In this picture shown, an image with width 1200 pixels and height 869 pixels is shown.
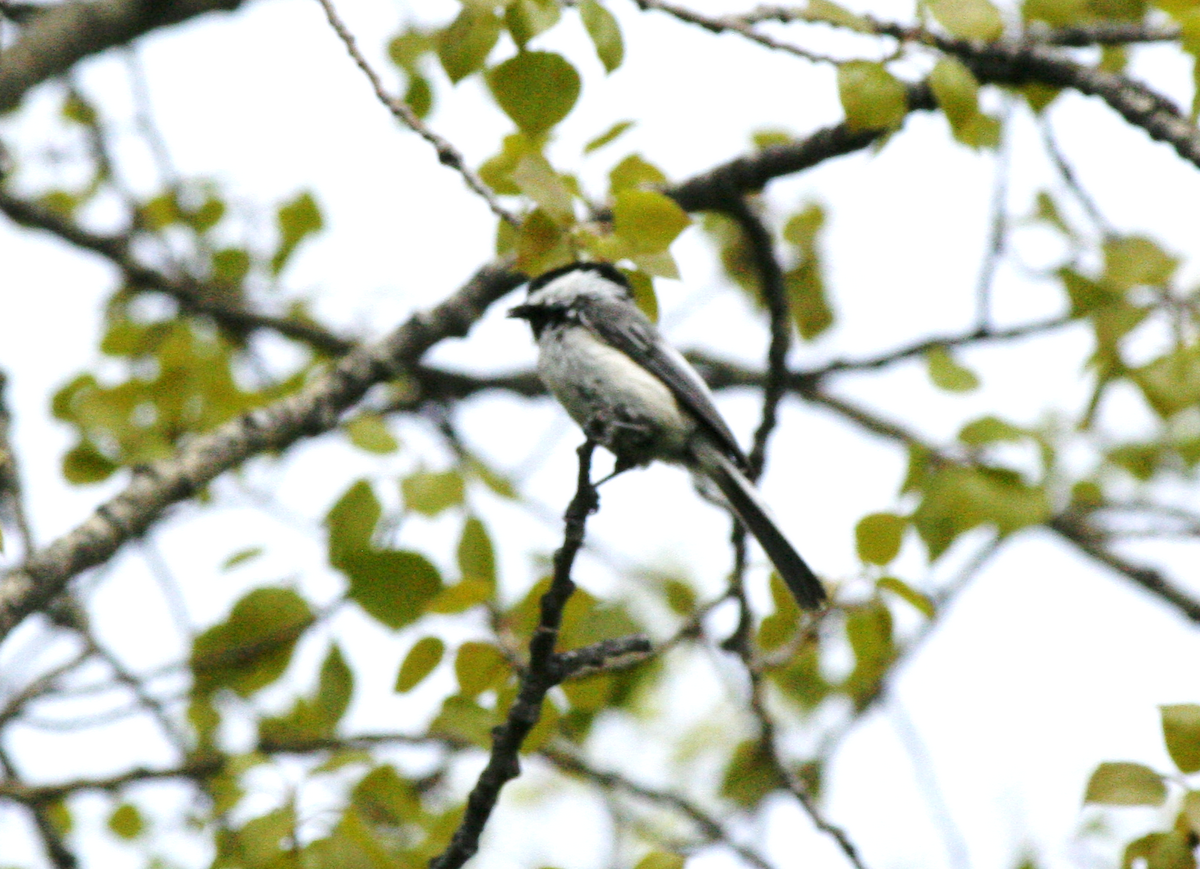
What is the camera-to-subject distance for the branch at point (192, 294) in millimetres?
4223

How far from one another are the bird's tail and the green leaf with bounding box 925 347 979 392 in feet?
2.55

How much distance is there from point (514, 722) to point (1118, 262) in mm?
1756

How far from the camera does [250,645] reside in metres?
3.00

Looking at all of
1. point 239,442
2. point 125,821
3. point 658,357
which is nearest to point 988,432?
point 658,357

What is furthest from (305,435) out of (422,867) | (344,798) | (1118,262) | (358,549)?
(1118,262)

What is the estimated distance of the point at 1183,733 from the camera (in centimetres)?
192

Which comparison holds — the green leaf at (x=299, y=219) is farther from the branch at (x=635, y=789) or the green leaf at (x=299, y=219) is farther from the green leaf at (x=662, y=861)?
the green leaf at (x=662, y=861)

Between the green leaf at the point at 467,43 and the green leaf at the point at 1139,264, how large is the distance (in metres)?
1.50

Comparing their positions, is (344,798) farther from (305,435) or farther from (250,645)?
(305,435)

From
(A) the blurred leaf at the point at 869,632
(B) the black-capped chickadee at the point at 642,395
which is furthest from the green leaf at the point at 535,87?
(A) the blurred leaf at the point at 869,632

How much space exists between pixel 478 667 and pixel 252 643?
33.7 inches

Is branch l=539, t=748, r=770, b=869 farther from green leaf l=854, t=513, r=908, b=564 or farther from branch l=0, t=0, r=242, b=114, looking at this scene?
branch l=0, t=0, r=242, b=114

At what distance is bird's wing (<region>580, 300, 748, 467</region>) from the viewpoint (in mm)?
2811

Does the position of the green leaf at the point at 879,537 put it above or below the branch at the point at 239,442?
below
